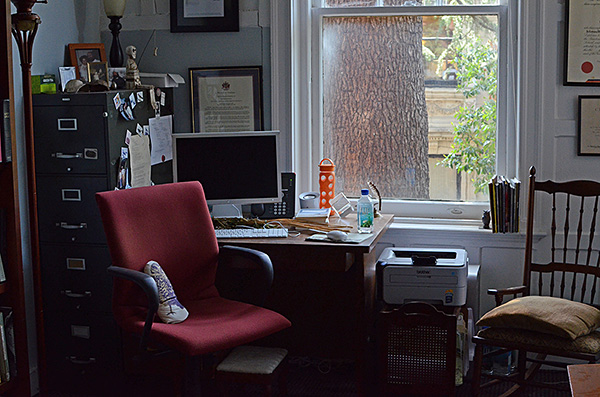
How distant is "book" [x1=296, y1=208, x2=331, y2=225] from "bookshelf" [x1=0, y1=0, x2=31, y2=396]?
4.16 ft

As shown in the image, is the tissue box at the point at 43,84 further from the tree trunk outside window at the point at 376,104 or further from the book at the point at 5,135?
the tree trunk outside window at the point at 376,104

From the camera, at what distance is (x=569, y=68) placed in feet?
11.1

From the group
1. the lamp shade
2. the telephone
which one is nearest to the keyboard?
the telephone

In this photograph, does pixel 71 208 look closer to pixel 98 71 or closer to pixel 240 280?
pixel 98 71

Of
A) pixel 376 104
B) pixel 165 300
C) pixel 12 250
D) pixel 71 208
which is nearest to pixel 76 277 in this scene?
pixel 71 208

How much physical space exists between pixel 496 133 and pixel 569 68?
1.55ft

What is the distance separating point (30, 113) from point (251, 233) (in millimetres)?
1049

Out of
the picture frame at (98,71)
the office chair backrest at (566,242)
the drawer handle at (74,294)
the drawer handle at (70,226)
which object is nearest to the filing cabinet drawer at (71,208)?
the drawer handle at (70,226)

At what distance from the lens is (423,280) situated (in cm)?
320

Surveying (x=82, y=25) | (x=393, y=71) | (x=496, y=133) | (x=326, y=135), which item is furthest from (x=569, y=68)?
(x=82, y=25)

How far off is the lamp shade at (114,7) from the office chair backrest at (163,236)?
1147 millimetres

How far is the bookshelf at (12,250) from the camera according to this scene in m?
2.74

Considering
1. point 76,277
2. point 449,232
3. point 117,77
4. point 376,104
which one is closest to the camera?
point 76,277

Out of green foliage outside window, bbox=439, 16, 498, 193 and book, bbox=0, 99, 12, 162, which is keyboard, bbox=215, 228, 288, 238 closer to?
book, bbox=0, 99, 12, 162
